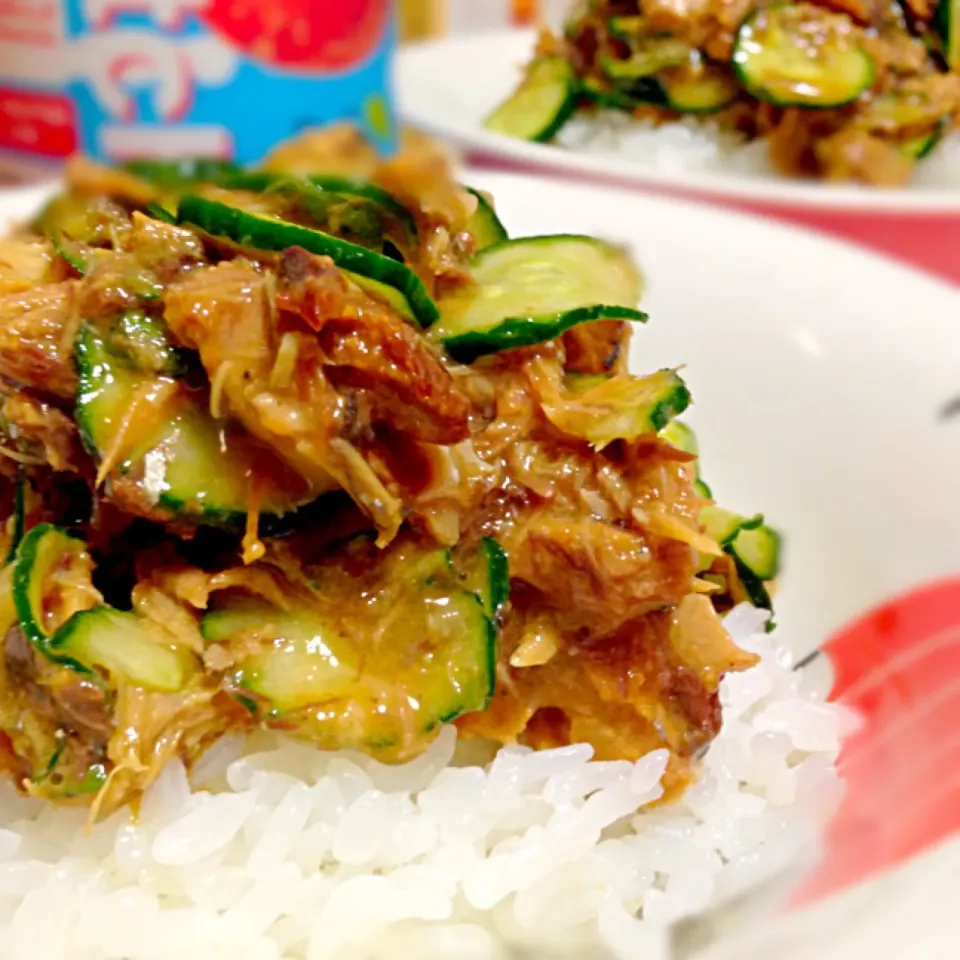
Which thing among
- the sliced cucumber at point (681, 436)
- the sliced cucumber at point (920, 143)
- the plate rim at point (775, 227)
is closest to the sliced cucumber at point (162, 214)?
the sliced cucumber at point (681, 436)

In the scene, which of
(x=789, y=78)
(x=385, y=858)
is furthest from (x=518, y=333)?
(x=789, y=78)

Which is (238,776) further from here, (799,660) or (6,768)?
(799,660)

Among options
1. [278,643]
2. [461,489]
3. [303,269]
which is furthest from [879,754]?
[303,269]

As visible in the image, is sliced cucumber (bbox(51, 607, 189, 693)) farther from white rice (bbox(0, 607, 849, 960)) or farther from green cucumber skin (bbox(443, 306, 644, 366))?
green cucumber skin (bbox(443, 306, 644, 366))

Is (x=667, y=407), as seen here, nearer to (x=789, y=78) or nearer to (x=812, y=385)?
(x=812, y=385)

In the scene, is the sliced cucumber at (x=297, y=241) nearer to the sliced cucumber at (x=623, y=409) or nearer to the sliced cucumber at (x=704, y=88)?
the sliced cucumber at (x=623, y=409)

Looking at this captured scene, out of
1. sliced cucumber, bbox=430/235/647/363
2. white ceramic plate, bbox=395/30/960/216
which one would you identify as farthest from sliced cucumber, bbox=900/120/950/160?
sliced cucumber, bbox=430/235/647/363
